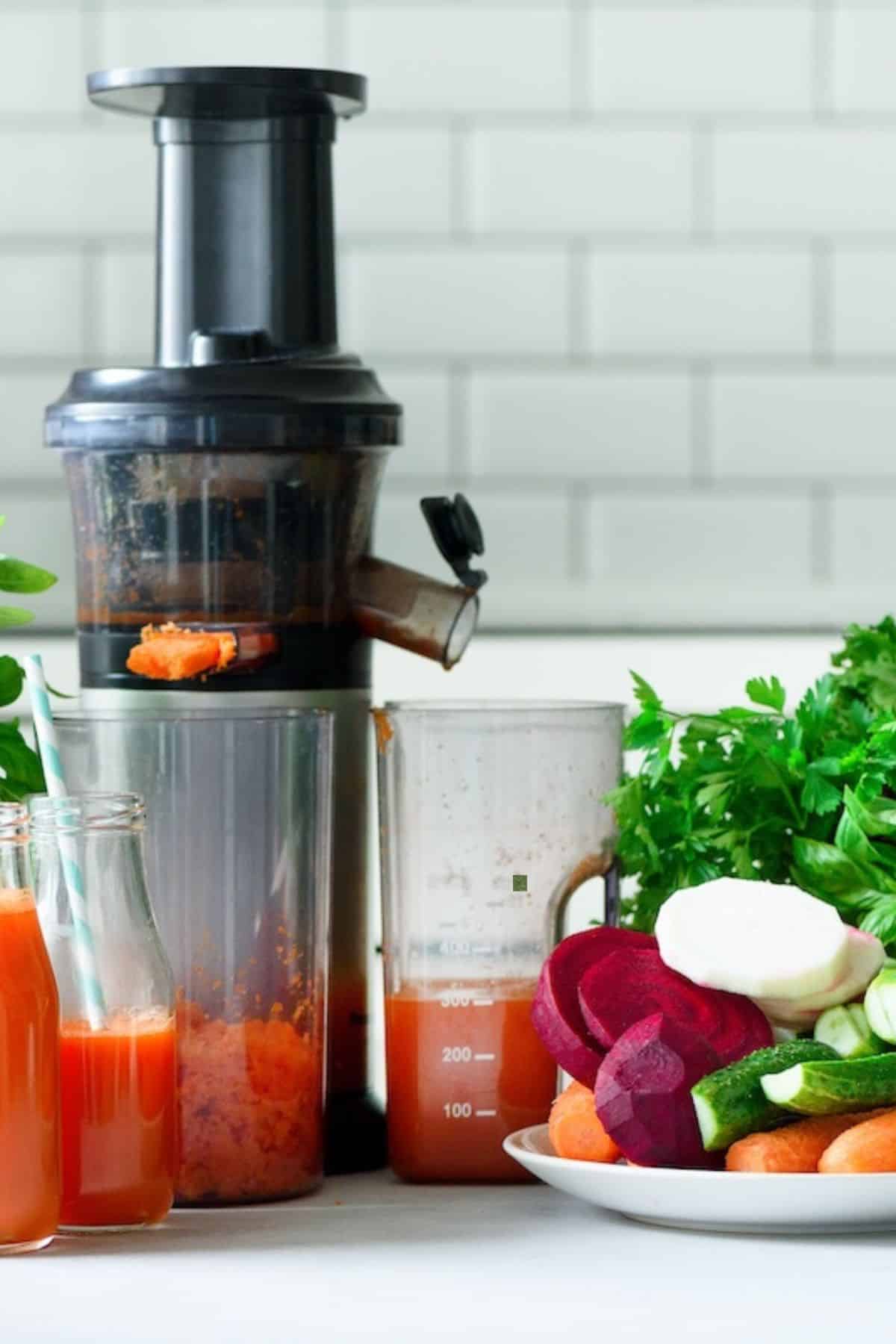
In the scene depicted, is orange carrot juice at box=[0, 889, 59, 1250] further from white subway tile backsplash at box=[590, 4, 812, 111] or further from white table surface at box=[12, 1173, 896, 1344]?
white subway tile backsplash at box=[590, 4, 812, 111]

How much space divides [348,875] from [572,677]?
1028 mm

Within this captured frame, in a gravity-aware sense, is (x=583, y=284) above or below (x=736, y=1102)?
above

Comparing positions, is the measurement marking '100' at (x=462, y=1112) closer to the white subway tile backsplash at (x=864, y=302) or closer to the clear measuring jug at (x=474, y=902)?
the clear measuring jug at (x=474, y=902)

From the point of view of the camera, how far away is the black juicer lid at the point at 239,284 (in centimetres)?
99

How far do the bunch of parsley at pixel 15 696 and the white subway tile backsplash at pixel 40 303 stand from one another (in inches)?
53.0

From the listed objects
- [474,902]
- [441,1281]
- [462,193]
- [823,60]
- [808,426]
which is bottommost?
[441,1281]

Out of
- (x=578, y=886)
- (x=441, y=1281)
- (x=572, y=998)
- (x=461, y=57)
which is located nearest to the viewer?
(x=441, y=1281)

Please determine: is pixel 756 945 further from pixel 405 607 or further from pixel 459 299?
pixel 459 299

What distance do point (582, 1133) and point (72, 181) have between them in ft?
5.32

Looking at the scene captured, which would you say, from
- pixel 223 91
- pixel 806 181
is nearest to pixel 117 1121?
pixel 223 91

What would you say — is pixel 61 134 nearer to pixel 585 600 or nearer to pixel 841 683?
pixel 585 600

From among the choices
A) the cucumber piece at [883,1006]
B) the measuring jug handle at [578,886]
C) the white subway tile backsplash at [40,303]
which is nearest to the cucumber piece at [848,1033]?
the cucumber piece at [883,1006]

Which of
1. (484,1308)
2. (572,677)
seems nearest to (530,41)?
(572,677)

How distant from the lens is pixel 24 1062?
0.77 metres
